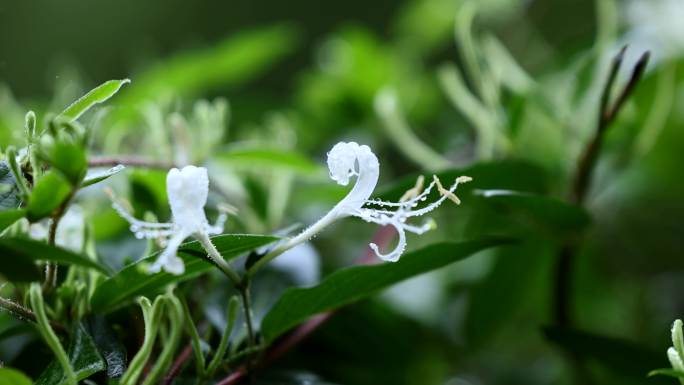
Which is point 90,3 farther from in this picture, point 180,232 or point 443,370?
point 180,232

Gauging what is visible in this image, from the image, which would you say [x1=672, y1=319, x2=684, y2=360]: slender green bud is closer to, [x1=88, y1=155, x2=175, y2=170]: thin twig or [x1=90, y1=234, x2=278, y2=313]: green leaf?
[x1=90, y1=234, x2=278, y2=313]: green leaf

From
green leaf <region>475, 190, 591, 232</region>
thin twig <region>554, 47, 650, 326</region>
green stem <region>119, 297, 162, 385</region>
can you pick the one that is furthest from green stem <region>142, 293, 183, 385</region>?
thin twig <region>554, 47, 650, 326</region>

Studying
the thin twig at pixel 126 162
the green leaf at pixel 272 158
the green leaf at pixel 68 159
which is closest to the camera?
the green leaf at pixel 68 159

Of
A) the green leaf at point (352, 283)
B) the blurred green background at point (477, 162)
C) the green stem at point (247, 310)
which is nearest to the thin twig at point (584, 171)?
the blurred green background at point (477, 162)

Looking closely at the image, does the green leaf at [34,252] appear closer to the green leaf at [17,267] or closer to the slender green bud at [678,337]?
the green leaf at [17,267]

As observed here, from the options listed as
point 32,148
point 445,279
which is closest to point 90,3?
point 445,279

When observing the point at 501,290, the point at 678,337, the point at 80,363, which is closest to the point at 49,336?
the point at 80,363

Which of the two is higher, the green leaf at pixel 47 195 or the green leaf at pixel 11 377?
the green leaf at pixel 47 195
